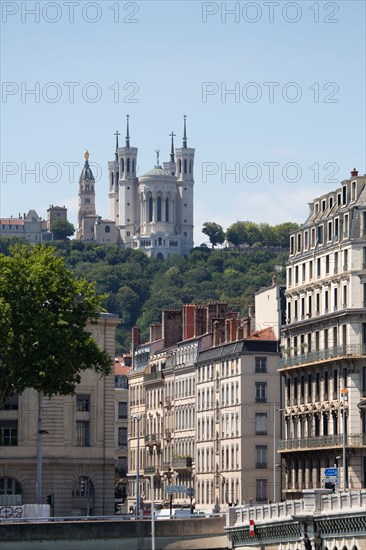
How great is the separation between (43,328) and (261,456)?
50.2 metres

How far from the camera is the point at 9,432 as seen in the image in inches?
5002

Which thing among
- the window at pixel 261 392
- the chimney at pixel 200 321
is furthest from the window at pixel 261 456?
the chimney at pixel 200 321

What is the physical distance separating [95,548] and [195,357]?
7973cm

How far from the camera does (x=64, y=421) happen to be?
128 metres

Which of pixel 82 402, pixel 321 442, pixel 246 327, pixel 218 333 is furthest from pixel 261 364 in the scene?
pixel 82 402

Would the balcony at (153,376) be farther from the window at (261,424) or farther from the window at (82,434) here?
the window at (82,434)

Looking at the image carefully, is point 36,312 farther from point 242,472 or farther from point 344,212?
point 242,472

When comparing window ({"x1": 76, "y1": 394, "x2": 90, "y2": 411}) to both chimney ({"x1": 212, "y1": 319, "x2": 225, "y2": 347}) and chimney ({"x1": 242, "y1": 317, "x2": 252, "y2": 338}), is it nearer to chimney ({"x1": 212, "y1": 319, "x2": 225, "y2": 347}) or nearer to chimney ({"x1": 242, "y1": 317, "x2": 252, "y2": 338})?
chimney ({"x1": 242, "y1": 317, "x2": 252, "y2": 338})

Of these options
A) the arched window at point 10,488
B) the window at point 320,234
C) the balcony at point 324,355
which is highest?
the window at point 320,234

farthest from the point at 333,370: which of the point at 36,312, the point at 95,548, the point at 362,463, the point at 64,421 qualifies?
the point at 95,548

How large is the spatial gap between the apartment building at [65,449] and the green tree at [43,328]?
30.7 feet

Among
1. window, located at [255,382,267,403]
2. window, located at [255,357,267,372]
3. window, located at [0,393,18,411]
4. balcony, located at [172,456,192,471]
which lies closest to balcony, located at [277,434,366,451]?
window, located at [255,382,267,403]

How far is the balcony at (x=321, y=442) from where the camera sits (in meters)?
131

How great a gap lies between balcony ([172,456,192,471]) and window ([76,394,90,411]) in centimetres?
4882
